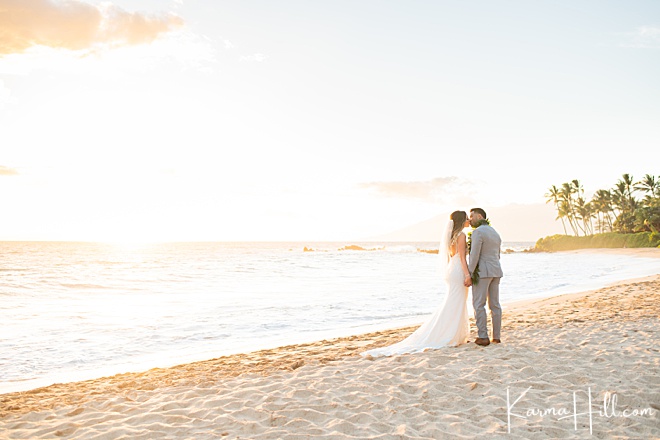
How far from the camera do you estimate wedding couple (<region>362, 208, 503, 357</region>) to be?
802 cm

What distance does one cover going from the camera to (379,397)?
5.51 meters

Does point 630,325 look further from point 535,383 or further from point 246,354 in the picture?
point 246,354

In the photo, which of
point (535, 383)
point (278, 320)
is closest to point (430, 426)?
point (535, 383)

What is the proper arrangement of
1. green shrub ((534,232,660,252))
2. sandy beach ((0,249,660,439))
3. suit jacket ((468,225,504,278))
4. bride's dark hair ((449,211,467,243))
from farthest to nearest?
green shrub ((534,232,660,252))
bride's dark hair ((449,211,467,243))
suit jacket ((468,225,504,278))
sandy beach ((0,249,660,439))

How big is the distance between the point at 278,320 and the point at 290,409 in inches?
330

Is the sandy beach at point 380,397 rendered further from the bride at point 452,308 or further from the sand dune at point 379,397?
the bride at point 452,308

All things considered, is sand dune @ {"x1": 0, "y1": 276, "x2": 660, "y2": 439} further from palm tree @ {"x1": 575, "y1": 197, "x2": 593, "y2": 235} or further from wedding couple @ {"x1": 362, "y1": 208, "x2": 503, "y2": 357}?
palm tree @ {"x1": 575, "y1": 197, "x2": 593, "y2": 235}

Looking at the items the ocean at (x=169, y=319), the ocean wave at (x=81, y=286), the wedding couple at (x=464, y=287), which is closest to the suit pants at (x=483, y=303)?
the wedding couple at (x=464, y=287)

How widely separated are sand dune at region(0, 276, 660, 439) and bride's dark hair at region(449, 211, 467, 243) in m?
1.97

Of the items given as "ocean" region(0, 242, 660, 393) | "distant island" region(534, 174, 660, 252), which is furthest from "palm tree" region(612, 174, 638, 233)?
Result: "ocean" region(0, 242, 660, 393)

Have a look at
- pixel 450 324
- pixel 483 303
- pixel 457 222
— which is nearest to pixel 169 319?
pixel 450 324

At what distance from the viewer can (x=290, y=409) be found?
5207 millimetres

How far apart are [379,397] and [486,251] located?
144 inches

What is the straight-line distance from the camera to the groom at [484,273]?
26.3 feet
